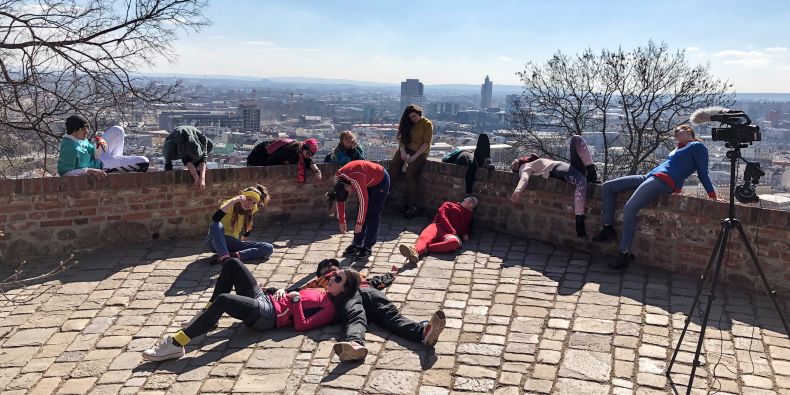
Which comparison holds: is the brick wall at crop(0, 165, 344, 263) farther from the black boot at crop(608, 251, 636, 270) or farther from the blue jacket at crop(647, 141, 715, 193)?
the blue jacket at crop(647, 141, 715, 193)

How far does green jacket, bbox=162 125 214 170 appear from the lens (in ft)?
25.8

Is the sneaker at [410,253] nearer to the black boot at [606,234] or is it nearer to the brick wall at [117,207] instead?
the black boot at [606,234]

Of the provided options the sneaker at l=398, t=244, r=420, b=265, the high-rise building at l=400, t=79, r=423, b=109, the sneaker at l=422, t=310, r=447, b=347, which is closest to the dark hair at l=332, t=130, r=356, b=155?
the sneaker at l=398, t=244, r=420, b=265

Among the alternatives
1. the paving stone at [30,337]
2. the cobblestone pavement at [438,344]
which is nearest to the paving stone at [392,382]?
the cobblestone pavement at [438,344]

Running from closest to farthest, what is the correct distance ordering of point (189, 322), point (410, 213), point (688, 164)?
point (189, 322) < point (688, 164) < point (410, 213)

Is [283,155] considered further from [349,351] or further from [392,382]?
[392,382]

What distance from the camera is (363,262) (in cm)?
724

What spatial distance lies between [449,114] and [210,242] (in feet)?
154

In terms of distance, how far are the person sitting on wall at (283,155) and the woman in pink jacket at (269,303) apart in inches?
140

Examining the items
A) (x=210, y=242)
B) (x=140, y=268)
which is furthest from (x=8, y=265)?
(x=210, y=242)

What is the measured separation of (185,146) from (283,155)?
60.6 inches

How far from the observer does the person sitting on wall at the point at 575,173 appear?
24.8ft

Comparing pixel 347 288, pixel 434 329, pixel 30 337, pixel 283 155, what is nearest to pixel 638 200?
pixel 434 329

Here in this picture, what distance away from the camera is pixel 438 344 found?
201 inches
